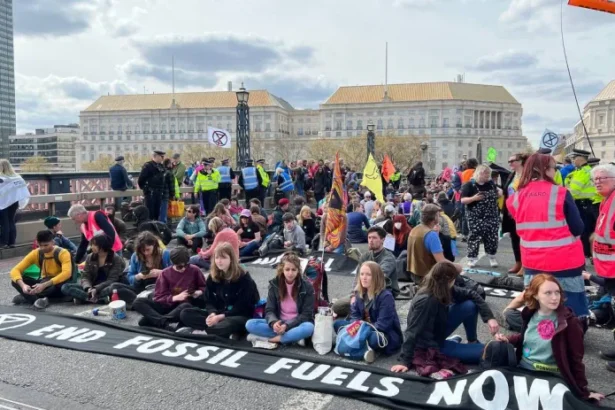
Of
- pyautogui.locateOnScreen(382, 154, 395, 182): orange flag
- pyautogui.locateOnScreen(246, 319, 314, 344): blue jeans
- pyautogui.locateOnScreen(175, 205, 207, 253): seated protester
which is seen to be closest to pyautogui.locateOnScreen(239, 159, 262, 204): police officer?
pyautogui.locateOnScreen(175, 205, 207, 253): seated protester

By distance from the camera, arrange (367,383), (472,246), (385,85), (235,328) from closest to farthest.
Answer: (367,383)
(235,328)
(472,246)
(385,85)

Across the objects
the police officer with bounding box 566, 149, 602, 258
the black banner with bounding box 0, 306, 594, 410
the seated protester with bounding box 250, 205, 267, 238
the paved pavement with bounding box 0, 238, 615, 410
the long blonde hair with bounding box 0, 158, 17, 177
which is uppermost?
the long blonde hair with bounding box 0, 158, 17, 177

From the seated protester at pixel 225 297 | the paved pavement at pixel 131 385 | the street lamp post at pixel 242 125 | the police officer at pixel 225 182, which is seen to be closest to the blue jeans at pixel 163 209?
the police officer at pixel 225 182

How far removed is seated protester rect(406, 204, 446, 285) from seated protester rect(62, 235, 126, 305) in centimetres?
384

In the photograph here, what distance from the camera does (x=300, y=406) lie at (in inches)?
173

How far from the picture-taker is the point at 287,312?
19.9 feet

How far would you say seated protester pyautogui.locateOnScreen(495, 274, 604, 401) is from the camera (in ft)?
14.3

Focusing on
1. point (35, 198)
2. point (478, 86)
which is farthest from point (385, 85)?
point (35, 198)

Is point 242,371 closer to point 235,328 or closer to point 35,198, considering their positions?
point 235,328

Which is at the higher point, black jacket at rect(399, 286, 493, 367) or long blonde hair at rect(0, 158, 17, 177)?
long blonde hair at rect(0, 158, 17, 177)

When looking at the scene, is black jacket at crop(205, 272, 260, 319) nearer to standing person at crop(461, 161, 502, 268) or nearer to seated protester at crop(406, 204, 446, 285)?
seated protester at crop(406, 204, 446, 285)

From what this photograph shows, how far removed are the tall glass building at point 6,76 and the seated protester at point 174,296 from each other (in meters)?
106

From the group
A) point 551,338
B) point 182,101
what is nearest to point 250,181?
point 551,338

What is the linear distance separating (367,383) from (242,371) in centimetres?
108
